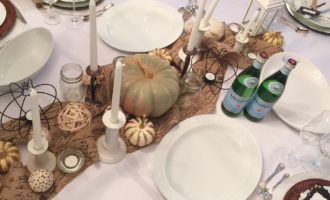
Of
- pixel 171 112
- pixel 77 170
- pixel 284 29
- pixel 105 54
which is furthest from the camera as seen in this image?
pixel 284 29

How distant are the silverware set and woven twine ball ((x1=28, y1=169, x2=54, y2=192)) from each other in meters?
0.45

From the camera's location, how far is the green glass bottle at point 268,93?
2.74 feet

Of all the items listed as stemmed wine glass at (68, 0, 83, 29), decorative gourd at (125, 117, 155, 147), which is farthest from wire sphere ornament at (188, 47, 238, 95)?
stemmed wine glass at (68, 0, 83, 29)

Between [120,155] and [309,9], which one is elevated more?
[309,9]

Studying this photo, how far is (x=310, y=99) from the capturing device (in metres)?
1.01

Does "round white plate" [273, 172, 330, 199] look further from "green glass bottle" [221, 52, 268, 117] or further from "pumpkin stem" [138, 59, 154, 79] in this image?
"pumpkin stem" [138, 59, 154, 79]

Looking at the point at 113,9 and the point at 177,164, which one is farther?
the point at 113,9

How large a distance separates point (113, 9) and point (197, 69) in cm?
32

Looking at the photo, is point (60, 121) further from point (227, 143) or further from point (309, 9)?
point (309, 9)

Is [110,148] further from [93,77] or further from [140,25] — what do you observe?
[140,25]

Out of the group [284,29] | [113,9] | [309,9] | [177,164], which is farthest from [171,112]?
[309,9]

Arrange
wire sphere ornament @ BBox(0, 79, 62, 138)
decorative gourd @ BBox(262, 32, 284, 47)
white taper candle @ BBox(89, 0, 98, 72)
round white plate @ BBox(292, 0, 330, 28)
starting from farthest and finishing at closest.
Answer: round white plate @ BBox(292, 0, 330, 28)
decorative gourd @ BBox(262, 32, 284, 47)
wire sphere ornament @ BBox(0, 79, 62, 138)
white taper candle @ BBox(89, 0, 98, 72)

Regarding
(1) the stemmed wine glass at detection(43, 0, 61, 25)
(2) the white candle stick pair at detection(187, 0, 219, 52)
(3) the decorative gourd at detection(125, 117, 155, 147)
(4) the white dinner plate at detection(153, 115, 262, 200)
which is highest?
(2) the white candle stick pair at detection(187, 0, 219, 52)

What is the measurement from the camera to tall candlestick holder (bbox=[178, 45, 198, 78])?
89cm
